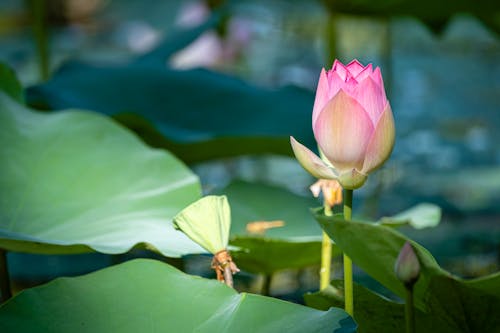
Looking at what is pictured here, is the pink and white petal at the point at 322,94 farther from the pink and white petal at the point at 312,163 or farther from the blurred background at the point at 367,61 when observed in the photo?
the blurred background at the point at 367,61

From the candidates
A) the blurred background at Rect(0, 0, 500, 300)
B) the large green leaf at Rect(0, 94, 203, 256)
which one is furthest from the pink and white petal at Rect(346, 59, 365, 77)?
the blurred background at Rect(0, 0, 500, 300)

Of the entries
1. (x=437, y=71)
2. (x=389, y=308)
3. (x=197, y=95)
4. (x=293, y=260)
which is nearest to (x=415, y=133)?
(x=437, y=71)

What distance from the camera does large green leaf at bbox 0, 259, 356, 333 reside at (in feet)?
2.14

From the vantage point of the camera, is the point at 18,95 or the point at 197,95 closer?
the point at 18,95

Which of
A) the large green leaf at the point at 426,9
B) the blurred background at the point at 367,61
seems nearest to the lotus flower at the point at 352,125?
the blurred background at the point at 367,61

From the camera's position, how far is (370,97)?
2.10 feet

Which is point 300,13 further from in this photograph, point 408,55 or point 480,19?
point 480,19

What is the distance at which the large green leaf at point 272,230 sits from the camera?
100cm

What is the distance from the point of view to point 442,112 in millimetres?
3541

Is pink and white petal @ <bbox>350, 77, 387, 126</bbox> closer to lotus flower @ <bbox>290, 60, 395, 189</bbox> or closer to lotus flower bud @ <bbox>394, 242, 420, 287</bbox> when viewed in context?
lotus flower @ <bbox>290, 60, 395, 189</bbox>

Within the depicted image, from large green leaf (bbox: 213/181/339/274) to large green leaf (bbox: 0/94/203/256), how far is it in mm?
93

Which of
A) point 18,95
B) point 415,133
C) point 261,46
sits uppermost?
point 18,95

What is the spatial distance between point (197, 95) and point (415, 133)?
1.78m

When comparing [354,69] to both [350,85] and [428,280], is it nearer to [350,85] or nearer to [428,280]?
[350,85]
